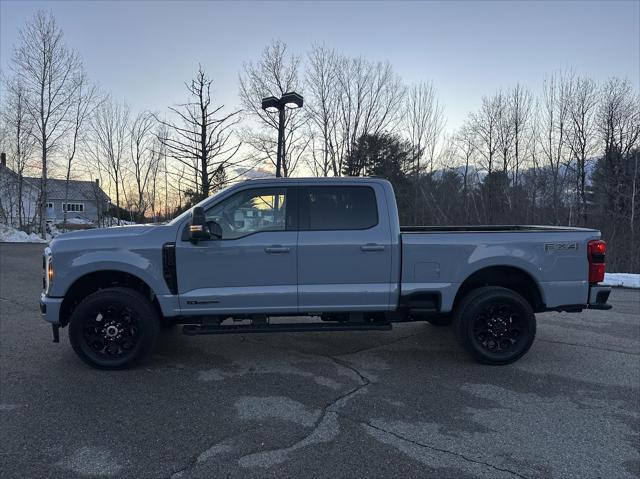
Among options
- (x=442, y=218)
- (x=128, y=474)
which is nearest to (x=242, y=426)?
(x=128, y=474)

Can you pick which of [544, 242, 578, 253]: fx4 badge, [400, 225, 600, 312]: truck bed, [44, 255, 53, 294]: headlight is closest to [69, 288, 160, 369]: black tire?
[44, 255, 53, 294]: headlight

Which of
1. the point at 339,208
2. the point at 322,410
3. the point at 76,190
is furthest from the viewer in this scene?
the point at 76,190

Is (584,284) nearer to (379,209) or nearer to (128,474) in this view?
(379,209)

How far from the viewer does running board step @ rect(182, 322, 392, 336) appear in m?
4.63

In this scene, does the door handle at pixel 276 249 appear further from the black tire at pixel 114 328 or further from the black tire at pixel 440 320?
the black tire at pixel 440 320

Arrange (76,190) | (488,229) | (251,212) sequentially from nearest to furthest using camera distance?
(251,212) → (488,229) → (76,190)

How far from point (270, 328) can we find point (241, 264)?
0.77 meters

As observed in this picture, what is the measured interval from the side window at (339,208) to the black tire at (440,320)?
1497mm

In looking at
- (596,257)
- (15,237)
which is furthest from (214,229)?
(15,237)

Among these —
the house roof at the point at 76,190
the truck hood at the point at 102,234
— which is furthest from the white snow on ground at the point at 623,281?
the house roof at the point at 76,190

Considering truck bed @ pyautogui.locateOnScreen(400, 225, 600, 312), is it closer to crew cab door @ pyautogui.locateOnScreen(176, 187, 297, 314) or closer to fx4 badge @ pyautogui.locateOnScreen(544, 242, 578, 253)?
fx4 badge @ pyautogui.locateOnScreen(544, 242, 578, 253)

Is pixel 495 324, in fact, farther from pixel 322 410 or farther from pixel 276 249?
pixel 276 249

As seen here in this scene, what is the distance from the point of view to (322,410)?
3721 mm

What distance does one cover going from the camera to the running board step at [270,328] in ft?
15.2
